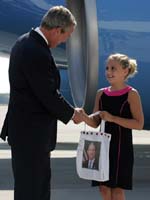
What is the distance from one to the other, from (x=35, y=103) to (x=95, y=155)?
0.65 m

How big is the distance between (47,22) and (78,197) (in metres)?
2.62

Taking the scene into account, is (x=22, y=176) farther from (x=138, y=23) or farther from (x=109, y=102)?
(x=138, y=23)

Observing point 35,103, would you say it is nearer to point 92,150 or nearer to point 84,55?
point 92,150

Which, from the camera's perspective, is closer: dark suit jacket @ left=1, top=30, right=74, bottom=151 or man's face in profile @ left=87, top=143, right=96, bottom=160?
dark suit jacket @ left=1, top=30, right=74, bottom=151

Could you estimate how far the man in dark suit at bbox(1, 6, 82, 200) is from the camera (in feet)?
14.5

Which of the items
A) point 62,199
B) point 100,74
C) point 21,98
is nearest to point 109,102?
point 21,98

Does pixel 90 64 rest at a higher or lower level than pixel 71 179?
higher

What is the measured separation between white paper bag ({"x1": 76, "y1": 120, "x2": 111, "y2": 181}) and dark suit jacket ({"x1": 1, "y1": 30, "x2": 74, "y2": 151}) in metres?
0.40

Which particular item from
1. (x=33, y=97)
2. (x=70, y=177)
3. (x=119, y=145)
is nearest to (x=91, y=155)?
(x=119, y=145)

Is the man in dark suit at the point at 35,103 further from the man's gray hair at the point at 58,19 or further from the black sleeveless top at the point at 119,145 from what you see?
the black sleeveless top at the point at 119,145

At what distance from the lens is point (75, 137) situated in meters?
12.7

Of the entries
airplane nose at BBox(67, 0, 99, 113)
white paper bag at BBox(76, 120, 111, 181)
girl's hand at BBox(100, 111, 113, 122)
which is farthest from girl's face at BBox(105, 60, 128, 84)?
airplane nose at BBox(67, 0, 99, 113)

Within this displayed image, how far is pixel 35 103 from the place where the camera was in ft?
14.8

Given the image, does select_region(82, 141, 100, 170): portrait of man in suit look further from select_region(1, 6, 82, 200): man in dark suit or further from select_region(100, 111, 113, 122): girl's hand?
select_region(1, 6, 82, 200): man in dark suit
